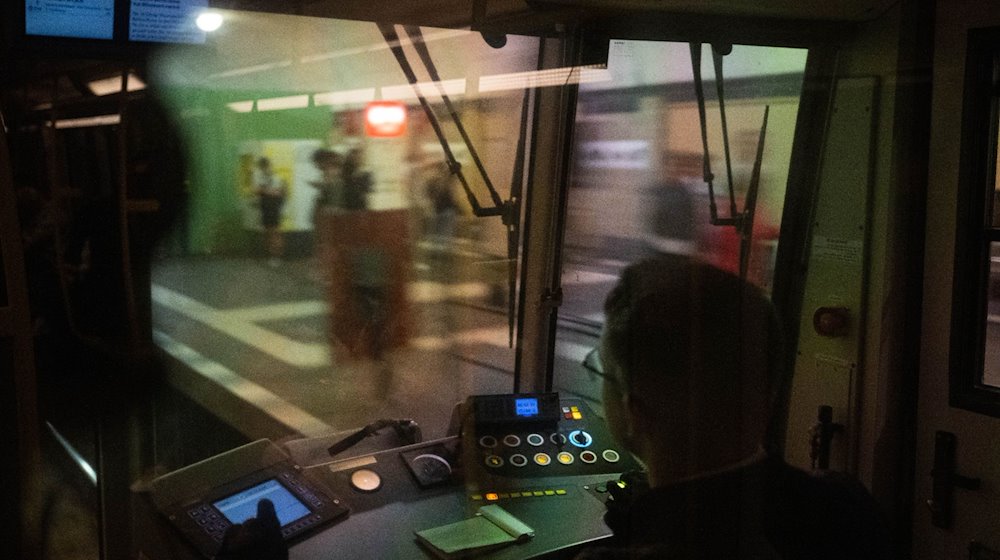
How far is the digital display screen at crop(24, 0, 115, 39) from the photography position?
8.69 feet

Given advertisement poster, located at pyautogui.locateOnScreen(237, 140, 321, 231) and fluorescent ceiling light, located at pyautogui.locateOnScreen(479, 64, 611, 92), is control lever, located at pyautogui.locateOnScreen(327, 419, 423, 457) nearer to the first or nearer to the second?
fluorescent ceiling light, located at pyautogui.locateOnScreen(479, 64, 611, 92)

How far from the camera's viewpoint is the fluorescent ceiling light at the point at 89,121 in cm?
470

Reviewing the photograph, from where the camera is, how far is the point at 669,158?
2855 millimetres

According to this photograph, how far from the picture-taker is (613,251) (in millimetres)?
2943

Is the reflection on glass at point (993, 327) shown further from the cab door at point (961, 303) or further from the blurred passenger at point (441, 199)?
the blurred passenger at point (441, 199)

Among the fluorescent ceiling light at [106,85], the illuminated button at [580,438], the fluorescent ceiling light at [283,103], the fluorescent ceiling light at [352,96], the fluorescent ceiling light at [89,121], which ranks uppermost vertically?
the fluorescent ceiling light at [283,103]

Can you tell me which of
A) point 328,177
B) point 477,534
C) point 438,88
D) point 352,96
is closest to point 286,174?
point 328,177

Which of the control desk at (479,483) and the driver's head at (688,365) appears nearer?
the driver's head at (688,365)

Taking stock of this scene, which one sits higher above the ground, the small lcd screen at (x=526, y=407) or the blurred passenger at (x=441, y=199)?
the blurred passenger at (x=441, y=199)

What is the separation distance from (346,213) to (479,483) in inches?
138

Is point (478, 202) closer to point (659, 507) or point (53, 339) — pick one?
point (659, 507)

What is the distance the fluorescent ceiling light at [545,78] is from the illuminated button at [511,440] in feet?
3.35

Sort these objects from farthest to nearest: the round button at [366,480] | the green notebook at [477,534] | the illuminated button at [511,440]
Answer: the illuminated button at [511,440], the round button at [366,480], the green notebook at [477,534]

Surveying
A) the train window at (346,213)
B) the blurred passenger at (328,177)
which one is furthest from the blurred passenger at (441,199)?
the blurred passenger at (328,177)
